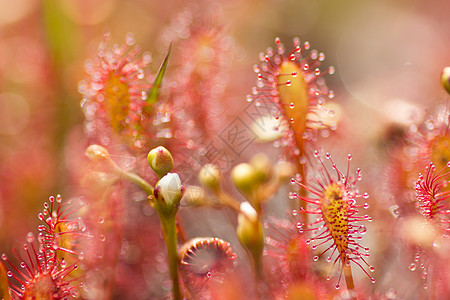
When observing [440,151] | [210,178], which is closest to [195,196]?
[210,178]

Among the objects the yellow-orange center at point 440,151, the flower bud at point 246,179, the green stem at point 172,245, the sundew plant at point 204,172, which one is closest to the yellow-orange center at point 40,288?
the sundew plant at point 204,172

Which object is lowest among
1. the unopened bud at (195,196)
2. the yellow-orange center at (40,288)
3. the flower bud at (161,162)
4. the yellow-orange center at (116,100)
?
the yellow-orange center at (40,288)

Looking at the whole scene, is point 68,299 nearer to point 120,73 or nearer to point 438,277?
point 120,73

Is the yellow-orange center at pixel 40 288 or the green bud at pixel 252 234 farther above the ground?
the green bud at pixel 252 234

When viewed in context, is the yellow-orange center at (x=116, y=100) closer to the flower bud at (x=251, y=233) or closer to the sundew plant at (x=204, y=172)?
the sundew plant at (x=204, y=172)

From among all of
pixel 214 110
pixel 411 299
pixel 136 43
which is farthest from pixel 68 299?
pixel 136 43

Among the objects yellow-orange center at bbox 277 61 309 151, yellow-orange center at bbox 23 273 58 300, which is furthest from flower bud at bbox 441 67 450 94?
yellow-orange center at bbox 23 273 58 300

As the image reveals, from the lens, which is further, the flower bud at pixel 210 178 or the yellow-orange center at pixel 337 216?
the flower bud at pixel 210 178
